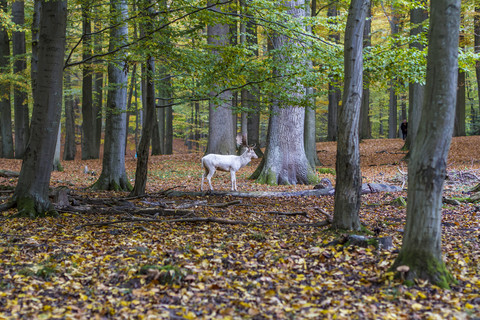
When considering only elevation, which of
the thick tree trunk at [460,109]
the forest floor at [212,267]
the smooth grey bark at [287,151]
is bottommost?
the forest floor at [212,267]

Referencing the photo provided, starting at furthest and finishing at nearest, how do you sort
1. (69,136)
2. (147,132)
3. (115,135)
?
(69,136) < (115,135) < (147,132)

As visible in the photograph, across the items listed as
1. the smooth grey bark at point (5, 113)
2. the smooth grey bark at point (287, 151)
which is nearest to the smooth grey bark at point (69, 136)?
the smooth grey bark at point (5, 113)

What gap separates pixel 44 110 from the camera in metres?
6.74

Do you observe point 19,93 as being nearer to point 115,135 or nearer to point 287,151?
point 115,135

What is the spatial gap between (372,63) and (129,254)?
5.52 meters

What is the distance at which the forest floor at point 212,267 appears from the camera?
3.62 m

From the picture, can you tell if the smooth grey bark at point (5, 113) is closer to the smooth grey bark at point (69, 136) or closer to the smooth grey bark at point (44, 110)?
the smooth grey bark at point (69, 136)

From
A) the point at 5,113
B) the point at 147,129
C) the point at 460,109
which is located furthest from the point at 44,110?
the point at 460,109

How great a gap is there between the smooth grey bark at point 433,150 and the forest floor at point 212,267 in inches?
11.7

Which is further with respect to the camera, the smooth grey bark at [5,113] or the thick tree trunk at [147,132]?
the smooth grey bark at [5,113]

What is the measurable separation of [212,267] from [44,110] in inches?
170

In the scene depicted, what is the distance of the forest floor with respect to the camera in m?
3.62

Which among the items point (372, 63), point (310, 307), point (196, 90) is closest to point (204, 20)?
point (196, 90)

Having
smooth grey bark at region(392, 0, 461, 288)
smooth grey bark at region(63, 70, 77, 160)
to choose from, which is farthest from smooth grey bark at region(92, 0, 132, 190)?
smooth grey bark at region(63, 70, 77, 160)
